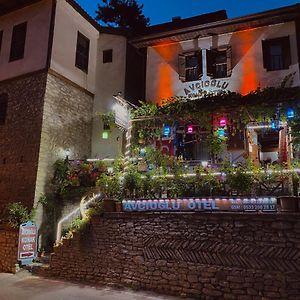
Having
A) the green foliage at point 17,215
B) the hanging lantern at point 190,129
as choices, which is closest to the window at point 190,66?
the hanging lantern at point 190,129

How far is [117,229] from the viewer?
9672 millimetres

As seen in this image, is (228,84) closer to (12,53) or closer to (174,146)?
(174,146)

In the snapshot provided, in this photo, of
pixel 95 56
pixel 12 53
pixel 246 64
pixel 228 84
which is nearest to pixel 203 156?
pixel 228 84

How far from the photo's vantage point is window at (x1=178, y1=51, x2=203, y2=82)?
14.9 meters

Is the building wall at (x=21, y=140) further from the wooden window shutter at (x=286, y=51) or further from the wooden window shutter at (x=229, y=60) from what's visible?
the wooden window shutter at (x=286, y=51)

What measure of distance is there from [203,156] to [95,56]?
26.2 feet

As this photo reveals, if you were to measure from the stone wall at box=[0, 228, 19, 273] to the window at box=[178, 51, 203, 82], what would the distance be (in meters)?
9.86

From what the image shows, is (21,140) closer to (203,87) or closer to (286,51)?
(203,87)

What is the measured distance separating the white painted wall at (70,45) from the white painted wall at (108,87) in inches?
17.4

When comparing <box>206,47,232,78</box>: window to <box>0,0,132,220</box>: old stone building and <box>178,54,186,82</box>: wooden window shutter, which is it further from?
<box>0,0,132,220</box>: old stone building

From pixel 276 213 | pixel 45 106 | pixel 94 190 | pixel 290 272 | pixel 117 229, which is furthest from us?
pixel 45 106

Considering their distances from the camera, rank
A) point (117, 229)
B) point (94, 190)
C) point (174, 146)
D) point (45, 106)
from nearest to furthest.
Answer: point (117, 229) → point (94, 190) → point (45, 106) → point (174, 146)

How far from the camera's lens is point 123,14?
27.7 m

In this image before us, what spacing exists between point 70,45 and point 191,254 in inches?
457
